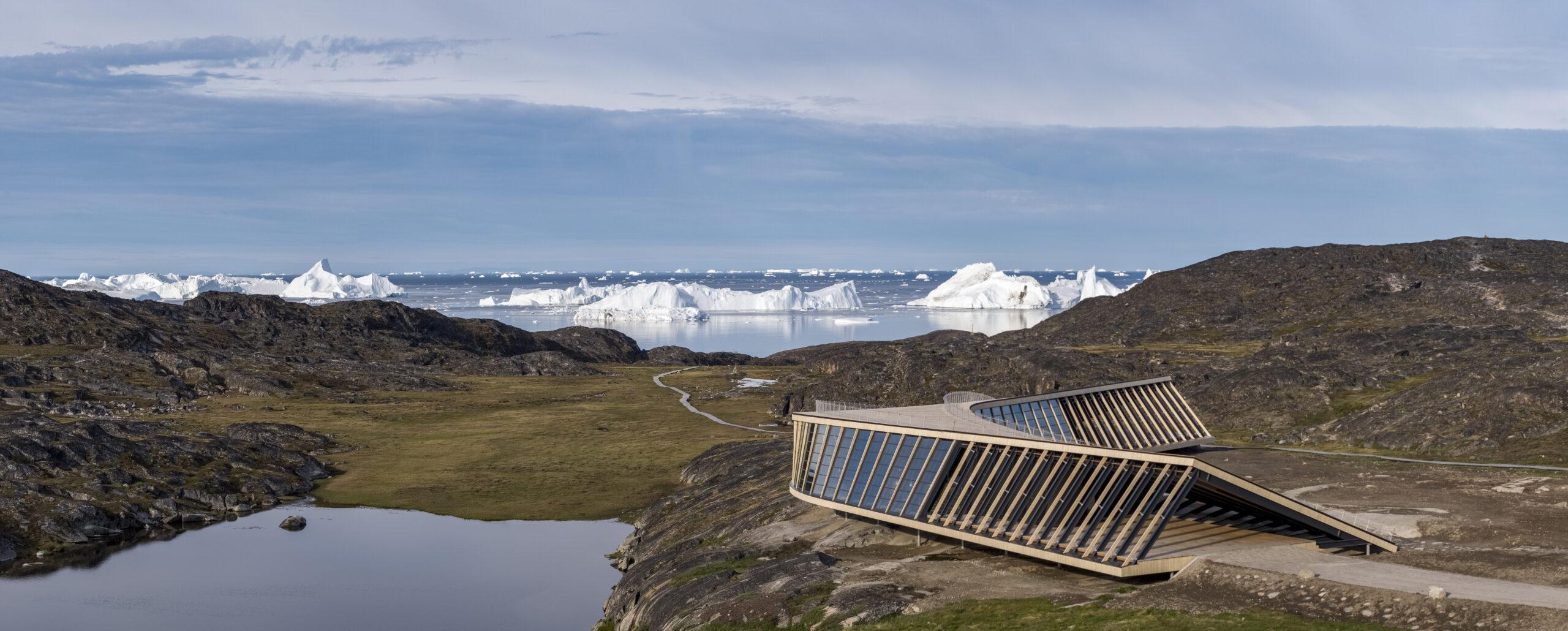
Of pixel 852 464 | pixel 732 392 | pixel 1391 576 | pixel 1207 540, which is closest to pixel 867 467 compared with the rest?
pixel 852 464

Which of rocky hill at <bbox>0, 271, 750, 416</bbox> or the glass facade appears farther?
rocky hill at <bbox>0, 271, 750, 416</bbox>

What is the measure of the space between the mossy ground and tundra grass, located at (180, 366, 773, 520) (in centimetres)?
4784

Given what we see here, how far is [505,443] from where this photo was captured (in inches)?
4564

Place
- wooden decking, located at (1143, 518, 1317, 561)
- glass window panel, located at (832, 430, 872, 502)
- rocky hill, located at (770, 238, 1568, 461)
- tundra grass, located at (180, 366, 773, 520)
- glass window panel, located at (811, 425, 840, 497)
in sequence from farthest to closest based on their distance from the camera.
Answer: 1. tundra grass, located at (180, 366, 773, 520)
2. rocky hill, located at (770, 238, 1568, 461)
3. glass window panel, located at (811, 425, 840, 497)
4. glass window panel, located at (832, 430, 872, 502)
5. wooden decking, located at (1143, 518, 1317, 561)

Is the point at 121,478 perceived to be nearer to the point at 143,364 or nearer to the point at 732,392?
the point at 143,364

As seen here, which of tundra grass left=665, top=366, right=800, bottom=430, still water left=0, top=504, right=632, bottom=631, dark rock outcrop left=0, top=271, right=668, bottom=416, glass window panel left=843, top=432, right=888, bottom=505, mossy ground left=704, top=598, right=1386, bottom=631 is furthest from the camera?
dark rock outcrop left=0, top=271, right=668, bottom=416

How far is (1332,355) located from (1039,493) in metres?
79.6

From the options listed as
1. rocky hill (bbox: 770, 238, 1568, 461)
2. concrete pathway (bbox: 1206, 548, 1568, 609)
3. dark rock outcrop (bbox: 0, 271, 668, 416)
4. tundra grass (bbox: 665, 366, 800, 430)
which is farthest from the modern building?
dark rock outcrop (bbox: 0, 271, 668, 416)

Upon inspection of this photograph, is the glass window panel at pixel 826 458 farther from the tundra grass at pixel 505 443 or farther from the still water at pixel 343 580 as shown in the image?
the tundra grass at pixel 505 443

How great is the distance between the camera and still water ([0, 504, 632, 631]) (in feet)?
194

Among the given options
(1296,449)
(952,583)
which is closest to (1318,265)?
(1296,449)

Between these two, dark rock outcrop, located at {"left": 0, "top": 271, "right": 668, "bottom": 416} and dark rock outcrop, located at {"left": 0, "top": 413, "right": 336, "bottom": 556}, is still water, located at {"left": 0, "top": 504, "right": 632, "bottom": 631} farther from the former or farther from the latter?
dark rock outcrop, located at {"left": 0, "top": 271, "right": 668, "bottom": 416}

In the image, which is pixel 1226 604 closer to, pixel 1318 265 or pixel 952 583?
pixel 952 583

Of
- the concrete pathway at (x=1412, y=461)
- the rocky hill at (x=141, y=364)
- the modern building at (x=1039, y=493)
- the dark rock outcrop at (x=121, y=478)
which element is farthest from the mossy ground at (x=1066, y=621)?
the rocky hill at (x=141, y=364)
